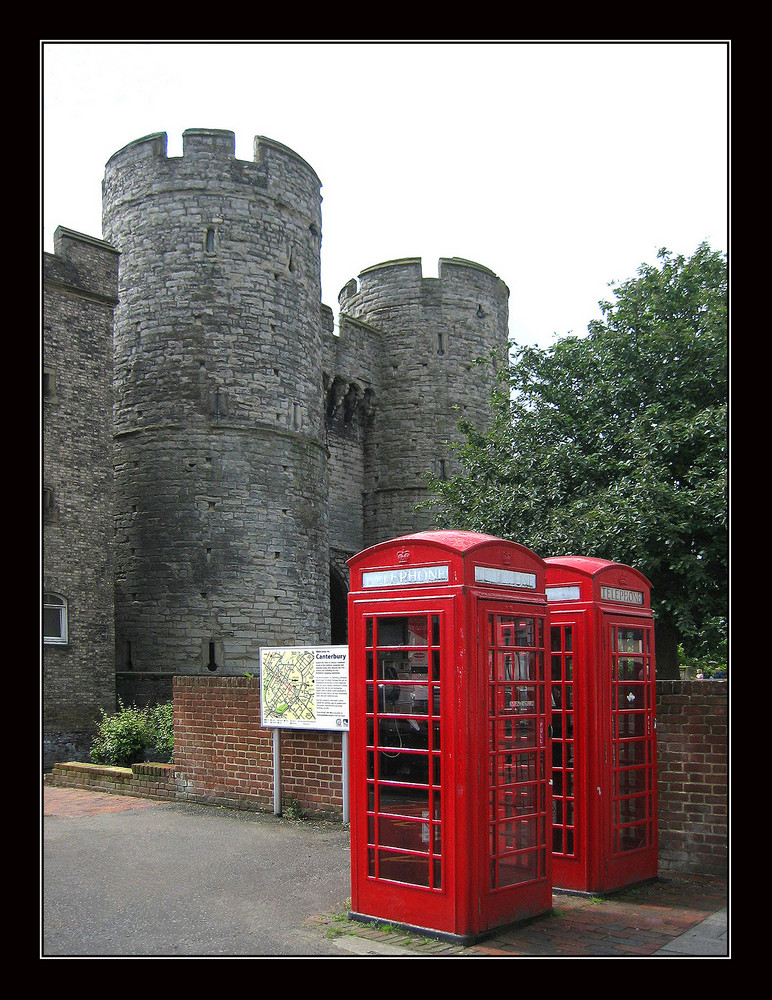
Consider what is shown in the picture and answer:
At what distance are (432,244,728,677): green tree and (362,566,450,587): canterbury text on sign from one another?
7899mm

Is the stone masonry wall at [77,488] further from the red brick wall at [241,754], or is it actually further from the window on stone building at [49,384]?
the red brick wall at [241,754]

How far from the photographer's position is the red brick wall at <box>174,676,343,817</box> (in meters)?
9.97

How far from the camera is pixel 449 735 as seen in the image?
219 inches

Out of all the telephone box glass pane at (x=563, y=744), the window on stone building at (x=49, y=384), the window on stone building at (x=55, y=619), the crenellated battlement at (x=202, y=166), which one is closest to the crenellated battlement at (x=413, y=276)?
the crenellated battlement at (x=202, y=166)

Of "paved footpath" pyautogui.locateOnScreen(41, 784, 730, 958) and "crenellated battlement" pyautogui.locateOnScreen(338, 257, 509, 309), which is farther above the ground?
"crenellated battlement" pyautogui.locateOnScreen(338, 257, 509, 309)

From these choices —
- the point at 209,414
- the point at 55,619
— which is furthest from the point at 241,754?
the point at 209,414

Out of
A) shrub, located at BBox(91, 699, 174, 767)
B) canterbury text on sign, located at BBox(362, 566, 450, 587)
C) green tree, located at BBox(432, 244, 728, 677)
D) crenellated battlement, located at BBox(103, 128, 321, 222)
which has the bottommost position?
shrub, located at BBox(91, 699, 174, 767)

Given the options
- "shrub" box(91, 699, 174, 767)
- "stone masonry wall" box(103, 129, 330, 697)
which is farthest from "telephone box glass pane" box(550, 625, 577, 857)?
"stone masonry wall" box(103, 129, 330, 697)

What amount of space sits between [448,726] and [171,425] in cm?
1672

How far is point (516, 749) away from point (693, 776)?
8.33ft

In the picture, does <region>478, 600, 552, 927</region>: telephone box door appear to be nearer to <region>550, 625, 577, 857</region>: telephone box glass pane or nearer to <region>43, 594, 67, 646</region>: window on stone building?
<region>550, 625, 577, 857</region>: telephone box glass pane

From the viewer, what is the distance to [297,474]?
72.9 feet

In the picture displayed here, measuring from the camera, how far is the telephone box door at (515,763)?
18.7 ft

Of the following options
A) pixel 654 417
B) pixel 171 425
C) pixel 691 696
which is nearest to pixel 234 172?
pixel 171 425
